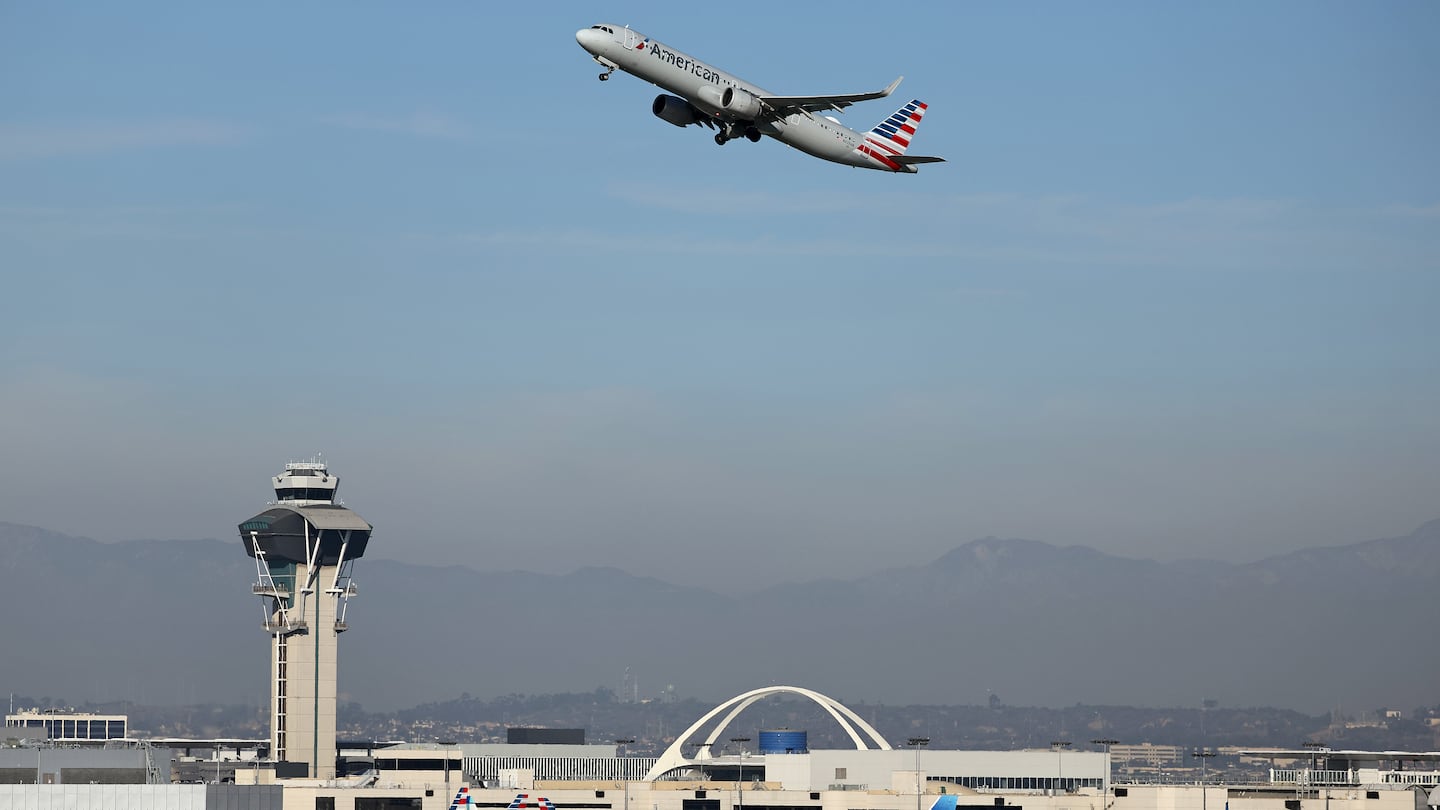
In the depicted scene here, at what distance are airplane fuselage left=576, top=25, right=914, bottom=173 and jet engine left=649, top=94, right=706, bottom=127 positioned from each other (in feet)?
3.17

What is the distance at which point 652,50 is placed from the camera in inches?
4471

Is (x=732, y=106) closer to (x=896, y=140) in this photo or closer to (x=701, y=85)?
(x=701, y=85)

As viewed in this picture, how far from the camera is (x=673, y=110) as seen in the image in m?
118

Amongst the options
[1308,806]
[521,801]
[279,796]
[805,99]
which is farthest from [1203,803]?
[805,99]

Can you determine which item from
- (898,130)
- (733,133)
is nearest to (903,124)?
(898,130)

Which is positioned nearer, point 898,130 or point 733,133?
point 733,133

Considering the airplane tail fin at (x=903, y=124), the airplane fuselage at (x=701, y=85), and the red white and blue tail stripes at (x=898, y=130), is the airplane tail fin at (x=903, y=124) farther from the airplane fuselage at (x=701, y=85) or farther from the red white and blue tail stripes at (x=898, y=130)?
the airplane fuselage at (x=701, y=85)

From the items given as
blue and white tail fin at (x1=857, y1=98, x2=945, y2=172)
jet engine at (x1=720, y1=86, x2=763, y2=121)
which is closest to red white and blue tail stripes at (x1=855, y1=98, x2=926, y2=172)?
blue and white tail fin at (x1=857, y1=98, x2=945, y2=172)

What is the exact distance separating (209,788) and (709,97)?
8414 cm

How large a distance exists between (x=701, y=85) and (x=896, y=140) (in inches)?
1177

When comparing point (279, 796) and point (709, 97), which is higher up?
point (709, 97)

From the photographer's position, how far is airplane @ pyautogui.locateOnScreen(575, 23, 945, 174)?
112625mm

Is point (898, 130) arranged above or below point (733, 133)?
above

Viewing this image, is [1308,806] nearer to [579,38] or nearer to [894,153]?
[894,153]
